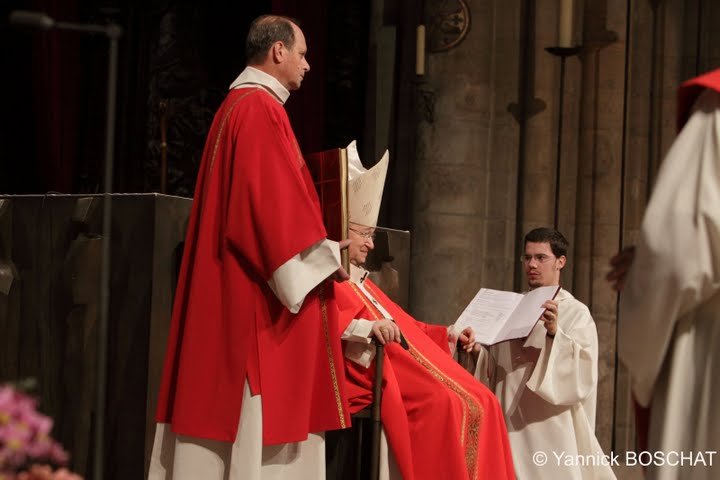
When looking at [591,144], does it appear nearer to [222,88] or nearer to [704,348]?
[222,88]

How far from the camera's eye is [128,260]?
4.23 m

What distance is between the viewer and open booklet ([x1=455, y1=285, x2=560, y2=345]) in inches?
206

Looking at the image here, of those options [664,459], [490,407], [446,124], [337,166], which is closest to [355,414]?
[490,407]

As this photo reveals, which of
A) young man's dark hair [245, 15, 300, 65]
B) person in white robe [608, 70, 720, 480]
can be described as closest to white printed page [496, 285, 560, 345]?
young man's dark hair [245, 15, 300, 65]

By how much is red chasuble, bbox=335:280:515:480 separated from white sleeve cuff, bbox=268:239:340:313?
0.71 m

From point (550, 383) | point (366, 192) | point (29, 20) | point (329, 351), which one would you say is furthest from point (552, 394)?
point (29, 20)

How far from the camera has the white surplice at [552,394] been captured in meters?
5.51

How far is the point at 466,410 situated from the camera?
4914 mm

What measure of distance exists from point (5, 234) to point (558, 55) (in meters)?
3.93

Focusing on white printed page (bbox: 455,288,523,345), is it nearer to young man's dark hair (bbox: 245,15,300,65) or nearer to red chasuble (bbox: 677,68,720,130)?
young man's dark hair (bbox: 245,15,300,65)

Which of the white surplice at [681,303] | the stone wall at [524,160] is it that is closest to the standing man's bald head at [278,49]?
the white surplice at [681,303]

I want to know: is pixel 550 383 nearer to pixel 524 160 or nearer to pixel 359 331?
pixel 359 331

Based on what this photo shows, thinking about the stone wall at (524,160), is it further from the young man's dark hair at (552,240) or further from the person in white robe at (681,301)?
the person in white robe at (681,301)

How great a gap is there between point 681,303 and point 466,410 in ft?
7.14
